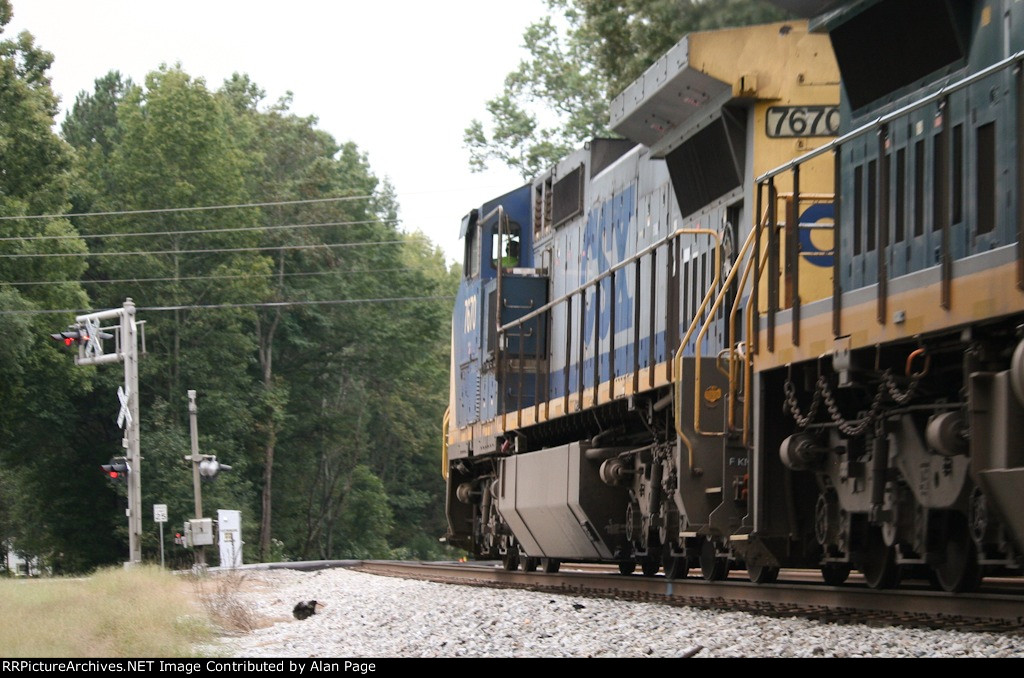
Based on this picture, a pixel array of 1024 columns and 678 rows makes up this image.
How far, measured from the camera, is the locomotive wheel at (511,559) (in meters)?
16.6

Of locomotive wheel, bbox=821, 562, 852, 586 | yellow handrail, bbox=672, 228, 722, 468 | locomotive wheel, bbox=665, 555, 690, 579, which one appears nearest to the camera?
yellow handrail, bbox=672, 228, 722, 468

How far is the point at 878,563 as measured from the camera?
29.7 ft

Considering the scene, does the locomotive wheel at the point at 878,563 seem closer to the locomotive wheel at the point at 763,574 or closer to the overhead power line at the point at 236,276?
the locomotive wheel at the point at 763,574

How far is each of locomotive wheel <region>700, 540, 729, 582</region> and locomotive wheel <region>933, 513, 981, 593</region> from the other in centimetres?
327

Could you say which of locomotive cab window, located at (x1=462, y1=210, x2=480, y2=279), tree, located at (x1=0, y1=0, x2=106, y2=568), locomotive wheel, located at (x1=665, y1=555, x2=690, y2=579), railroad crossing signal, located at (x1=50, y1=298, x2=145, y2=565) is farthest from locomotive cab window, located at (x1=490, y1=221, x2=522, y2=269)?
tree, located at (x1=0, y1=0, x2=106, y2=568)

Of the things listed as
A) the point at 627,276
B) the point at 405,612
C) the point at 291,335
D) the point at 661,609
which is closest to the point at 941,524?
the point at 661,609

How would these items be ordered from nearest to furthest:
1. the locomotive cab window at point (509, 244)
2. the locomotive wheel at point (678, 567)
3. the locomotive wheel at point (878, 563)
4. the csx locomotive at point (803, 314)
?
the csx locomotive at point (803, 314) → the locomotive wheel at point (878, 563) → the locomotive wheel at point (678, 567) → the locomotive cab window at point (509, 244)

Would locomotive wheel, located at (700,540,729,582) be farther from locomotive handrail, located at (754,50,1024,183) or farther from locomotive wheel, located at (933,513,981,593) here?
locomotive handrail, located at (754,50,1024,183)

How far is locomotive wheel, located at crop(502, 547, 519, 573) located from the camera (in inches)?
655

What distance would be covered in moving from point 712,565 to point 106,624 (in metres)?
4.71

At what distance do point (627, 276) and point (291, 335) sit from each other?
1571 inches

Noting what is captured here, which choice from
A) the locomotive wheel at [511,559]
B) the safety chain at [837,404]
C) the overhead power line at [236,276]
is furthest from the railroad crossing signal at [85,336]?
the safety chain at [837,404]

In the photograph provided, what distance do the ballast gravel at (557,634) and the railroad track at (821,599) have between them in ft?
0.93
